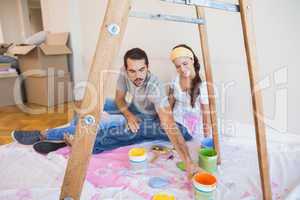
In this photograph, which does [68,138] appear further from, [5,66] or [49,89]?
[5,66]

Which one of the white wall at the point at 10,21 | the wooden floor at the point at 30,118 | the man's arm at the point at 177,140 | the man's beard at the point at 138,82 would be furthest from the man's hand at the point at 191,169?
the white wall at the point at 10,21

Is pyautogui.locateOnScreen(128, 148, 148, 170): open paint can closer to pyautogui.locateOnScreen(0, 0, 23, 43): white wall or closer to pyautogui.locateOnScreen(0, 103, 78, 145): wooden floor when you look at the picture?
pyautogui.locateOnScreen(0, 103, 78, 145): wooden floor

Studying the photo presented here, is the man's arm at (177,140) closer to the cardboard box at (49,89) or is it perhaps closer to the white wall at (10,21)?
the cardboard box at (49,89)

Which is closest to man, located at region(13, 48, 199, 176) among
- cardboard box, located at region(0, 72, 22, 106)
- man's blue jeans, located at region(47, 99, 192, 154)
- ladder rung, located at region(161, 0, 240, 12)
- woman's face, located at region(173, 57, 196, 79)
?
man's blue jeans, located at region(47, 99, 192, 154)

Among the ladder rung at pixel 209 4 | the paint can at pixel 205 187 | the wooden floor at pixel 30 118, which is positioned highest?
the ladder rung at pixel 209 4

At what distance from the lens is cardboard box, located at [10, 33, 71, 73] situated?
79.3 inches

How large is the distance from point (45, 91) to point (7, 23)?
2.62 meters

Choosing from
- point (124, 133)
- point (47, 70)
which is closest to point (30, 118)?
point (47, 70)

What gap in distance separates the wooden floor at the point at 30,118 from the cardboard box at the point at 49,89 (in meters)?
0.08

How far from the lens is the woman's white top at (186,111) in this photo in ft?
3.89

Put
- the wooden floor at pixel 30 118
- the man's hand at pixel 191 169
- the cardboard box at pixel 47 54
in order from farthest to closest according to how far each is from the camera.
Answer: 1. the cardboard box at pixel 47 54
2. the wooden floor at pixel 30 118
3. the man's hand at pixel 191 169

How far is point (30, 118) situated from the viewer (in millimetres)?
1812

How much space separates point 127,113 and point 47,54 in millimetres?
1212

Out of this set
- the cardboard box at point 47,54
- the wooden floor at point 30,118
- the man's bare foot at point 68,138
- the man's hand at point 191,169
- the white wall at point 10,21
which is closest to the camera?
the man's hand at point 191,169
